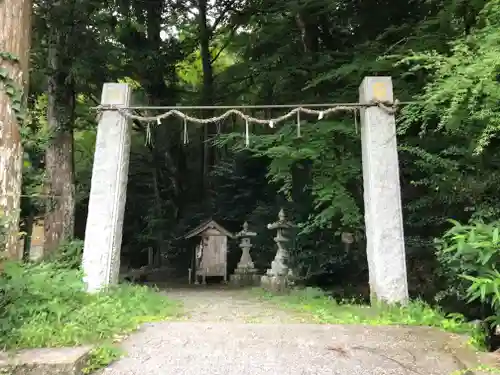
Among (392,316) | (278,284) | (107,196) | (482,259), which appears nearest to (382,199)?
(392,316)

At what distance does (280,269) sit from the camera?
9656 millimetres

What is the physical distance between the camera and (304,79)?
997cm

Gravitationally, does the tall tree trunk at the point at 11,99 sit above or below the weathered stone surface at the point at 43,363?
above

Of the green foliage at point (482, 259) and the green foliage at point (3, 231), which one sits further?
the green foliage at point (3, 231)

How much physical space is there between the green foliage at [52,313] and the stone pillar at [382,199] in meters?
3.20

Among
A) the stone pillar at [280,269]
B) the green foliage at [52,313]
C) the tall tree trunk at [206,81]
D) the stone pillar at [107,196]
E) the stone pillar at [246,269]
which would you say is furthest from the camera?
the tall tree trunk at [206,81]

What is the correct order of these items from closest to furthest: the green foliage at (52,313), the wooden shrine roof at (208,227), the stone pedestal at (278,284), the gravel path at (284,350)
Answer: the gravel path at (284,350) < the green foliage at (52,313) < the stone pedestal at (278,284) < the wooden shrine roof at (208,227)

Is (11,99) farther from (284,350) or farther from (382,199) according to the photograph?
(382,199)

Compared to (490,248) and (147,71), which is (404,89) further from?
(147,71)

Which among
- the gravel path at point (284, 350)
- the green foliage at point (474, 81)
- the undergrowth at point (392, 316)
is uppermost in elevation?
the green foliage at point (474, 81)

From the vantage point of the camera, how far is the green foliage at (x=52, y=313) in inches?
143

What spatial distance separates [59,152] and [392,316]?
7.32 meters

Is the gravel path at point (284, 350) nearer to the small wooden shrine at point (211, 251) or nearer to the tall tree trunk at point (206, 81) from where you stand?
the small wooden shrine at point (211, 251)

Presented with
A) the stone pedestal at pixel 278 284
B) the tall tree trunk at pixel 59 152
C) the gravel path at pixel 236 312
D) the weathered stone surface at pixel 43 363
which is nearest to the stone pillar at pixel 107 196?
the gravel path at pixel 236 312
